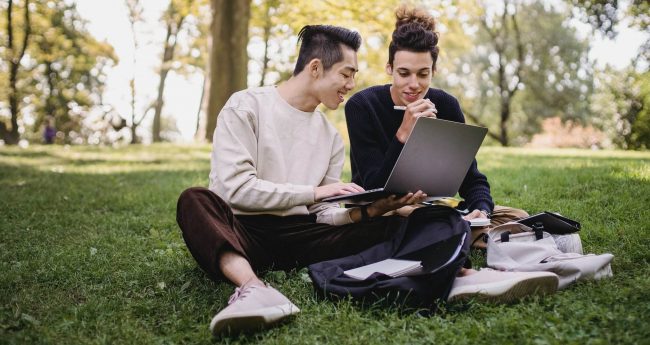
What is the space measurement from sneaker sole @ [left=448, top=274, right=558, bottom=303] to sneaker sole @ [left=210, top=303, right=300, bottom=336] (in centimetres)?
86

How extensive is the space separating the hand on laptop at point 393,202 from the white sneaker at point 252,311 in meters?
0.86

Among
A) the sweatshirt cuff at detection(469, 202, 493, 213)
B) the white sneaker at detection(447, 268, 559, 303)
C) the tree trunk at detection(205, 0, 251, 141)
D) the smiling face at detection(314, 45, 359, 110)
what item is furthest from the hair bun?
the tree trunk at detection(205, 0, 251, 141)

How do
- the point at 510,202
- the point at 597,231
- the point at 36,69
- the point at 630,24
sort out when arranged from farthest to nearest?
the point at 36,69 < the point at 630,24 < the point at 510,202 < the point at 597,231

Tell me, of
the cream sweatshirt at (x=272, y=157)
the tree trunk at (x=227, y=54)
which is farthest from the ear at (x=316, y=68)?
the tree trunk at (x=227, y=54)

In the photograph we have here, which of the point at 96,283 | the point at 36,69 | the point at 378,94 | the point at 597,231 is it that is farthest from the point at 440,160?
the point at 36,69

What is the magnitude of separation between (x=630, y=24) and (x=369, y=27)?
26.2 ft

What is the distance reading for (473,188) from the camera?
12.1ft

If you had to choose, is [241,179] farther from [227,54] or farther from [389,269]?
[227,54]

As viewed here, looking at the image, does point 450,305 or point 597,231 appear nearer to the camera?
point 450,305

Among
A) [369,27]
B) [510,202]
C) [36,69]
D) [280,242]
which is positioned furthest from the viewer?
[36,69]

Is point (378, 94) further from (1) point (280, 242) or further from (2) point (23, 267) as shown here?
(2) point (23, 267)

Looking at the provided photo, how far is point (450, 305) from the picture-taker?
8.82 feet

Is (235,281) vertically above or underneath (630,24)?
underneath

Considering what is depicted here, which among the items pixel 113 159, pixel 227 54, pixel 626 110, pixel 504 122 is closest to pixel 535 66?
pixel 504 122
